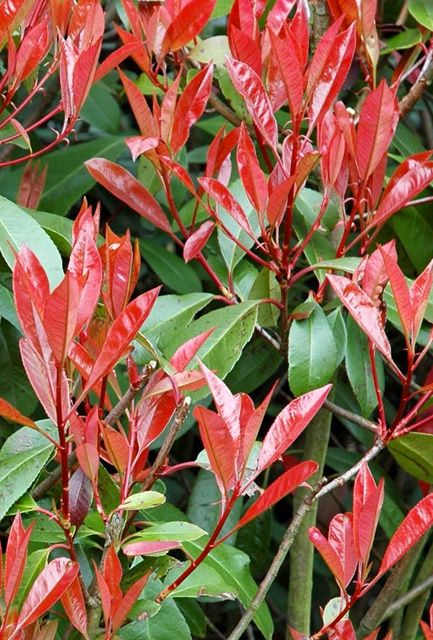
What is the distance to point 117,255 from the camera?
2.44ft

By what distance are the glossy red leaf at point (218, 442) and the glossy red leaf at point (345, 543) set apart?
5.2 inches

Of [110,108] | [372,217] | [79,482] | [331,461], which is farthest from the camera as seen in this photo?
[110,108]

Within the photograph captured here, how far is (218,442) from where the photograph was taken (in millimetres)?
653

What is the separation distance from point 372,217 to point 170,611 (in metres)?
0.43

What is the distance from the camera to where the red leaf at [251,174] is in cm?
89

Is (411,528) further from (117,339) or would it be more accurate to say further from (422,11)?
(422,11)

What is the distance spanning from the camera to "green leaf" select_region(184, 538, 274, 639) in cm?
93

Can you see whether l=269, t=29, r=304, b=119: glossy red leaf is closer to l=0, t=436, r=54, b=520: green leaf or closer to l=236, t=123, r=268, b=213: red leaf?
l=236, t=123, r=268, b=213: red leaf

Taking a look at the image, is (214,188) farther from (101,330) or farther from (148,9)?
(148,9)

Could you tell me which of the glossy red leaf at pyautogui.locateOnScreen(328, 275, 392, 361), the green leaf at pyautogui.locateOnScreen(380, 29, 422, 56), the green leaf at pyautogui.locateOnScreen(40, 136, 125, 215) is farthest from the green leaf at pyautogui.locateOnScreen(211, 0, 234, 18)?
the glossy red leaf at pyautogui.locateOnScreen(328, 275, 392, 361)

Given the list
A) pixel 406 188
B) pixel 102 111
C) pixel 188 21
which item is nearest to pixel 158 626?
pixel 406 188

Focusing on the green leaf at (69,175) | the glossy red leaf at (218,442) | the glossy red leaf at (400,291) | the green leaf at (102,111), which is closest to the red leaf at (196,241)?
the glossy red leaf at (400,291)

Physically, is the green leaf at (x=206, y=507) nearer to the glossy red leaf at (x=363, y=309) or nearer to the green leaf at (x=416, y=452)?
the green leaf at (x=416, y=452)

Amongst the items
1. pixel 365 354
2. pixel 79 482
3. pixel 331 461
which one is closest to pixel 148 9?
pixel 365 354
